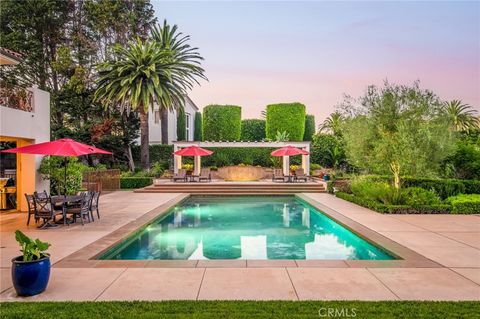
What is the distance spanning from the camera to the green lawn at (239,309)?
4.02 meters

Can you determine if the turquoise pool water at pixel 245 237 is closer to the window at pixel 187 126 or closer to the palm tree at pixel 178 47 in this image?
the palm tree at pixel 178 47

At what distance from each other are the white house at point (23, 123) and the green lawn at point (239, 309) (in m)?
8.80

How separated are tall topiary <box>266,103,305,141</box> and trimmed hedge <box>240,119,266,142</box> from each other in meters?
3.50

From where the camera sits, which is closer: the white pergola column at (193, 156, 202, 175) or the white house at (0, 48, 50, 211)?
the white house at (0, 48, 50, 211)

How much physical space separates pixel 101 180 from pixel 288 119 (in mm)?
18705

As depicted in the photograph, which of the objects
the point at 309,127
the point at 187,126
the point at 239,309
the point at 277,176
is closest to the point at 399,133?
the point at 277,176

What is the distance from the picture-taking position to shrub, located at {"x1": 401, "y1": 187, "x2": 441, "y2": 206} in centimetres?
1258

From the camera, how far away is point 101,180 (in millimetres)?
19688

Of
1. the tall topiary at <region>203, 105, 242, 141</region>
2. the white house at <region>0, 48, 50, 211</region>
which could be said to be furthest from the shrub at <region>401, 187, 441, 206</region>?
the tall topiary at <region>203, 105, 242, 141</region>

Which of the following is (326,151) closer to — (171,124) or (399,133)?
(171,124)

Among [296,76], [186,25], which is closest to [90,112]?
[186,25]

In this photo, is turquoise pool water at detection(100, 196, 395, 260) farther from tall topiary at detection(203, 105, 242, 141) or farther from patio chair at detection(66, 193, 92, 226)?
tall topiary at detection(203, 105, 242, 141)

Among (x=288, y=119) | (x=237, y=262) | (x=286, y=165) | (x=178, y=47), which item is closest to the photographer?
(x=237, y=262)

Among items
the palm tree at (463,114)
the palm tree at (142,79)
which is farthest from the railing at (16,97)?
the palm tree at (463,114)
